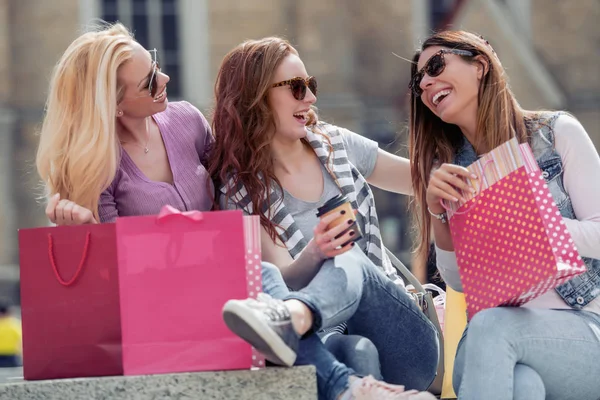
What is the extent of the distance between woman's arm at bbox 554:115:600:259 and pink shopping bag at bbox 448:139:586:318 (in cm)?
16

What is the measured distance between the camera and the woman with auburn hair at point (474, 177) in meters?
2.90

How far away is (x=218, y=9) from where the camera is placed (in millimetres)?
17156

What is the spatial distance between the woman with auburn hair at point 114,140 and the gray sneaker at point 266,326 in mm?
613

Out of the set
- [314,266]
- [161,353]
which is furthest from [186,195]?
[161,353]

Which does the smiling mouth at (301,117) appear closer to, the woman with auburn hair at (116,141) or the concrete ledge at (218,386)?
the woman with auburn hair at (116,141)

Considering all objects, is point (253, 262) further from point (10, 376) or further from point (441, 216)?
point (10, 376)

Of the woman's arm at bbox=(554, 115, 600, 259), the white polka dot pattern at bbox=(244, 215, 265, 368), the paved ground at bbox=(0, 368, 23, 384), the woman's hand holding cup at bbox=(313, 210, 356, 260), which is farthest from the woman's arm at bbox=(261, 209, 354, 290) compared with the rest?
the paved ground at bbox=(0, 368, 23, 384)

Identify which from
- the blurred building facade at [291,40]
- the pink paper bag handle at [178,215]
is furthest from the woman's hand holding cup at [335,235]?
the blurred building facade at [291,40]

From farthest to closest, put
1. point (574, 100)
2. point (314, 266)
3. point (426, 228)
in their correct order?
1. point (574, 100)
2. point (426, 228)
3. point (314, 266)

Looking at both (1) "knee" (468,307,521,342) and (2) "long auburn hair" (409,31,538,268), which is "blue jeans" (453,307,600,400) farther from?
(2) "long auburn hair" (409,31,538,268)

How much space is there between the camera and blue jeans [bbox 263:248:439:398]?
2.97 m

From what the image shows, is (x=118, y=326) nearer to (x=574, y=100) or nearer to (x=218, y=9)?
(x=218, y=9)

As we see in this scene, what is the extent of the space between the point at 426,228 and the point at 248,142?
0.64 m

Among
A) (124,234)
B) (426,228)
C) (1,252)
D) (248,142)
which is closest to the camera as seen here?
(124,234)
